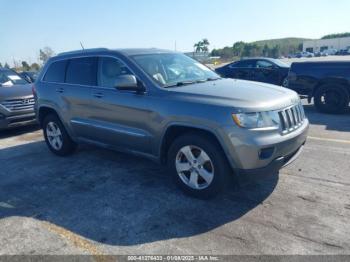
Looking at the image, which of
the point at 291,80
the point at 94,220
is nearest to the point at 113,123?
the point at 94,220

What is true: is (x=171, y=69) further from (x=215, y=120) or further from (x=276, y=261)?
(x=276, y=261)

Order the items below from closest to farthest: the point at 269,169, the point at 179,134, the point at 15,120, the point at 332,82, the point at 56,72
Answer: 1. the point at 269,169
2. the point at 179,134
3. the point at 56,72
4. the point at 15,120
5. the point at 332,82

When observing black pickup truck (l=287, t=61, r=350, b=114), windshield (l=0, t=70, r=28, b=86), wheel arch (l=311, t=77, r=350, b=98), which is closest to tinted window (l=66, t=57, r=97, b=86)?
windshield (l=0, t=70, r=28, b=86)

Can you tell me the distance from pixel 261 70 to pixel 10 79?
9196mm

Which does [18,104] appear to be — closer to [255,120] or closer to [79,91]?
[79,91]

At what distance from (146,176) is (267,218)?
2.00m

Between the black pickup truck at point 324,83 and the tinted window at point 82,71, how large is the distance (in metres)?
6.41

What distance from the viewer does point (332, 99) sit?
359 inches

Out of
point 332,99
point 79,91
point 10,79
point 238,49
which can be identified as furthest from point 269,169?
point 238,49

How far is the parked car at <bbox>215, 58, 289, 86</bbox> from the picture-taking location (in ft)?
43.1

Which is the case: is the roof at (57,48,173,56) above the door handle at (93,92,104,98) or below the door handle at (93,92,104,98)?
above

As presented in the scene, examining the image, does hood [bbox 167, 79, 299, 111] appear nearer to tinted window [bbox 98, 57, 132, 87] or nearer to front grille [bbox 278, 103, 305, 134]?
front grille [bbox 278, 103, 305, 134]

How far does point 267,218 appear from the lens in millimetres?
3590

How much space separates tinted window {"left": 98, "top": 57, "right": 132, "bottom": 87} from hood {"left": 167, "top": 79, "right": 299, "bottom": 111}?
987 millimetres
